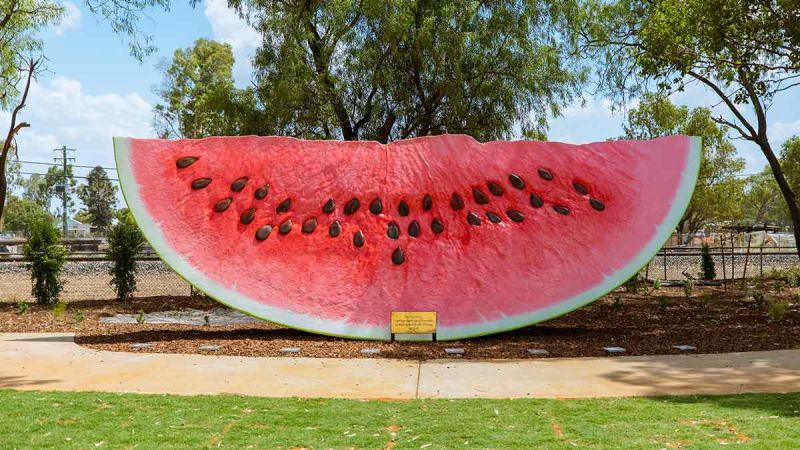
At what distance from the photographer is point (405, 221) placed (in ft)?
33.0

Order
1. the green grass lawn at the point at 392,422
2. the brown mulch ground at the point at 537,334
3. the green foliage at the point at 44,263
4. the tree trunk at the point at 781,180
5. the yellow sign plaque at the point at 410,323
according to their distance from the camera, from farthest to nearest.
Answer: the tree trunk at the point at 781,180
the green foliage at the point at 44,263
the yellow sign plaque at the point at 410,323
the brown mulch ground at the point at 537,334
the green grass lawn at the point at 392,422

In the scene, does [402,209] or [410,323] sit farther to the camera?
[402,209]

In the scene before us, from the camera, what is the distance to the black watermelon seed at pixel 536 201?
10.1 metres

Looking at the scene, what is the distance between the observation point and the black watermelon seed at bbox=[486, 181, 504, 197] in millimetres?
10188

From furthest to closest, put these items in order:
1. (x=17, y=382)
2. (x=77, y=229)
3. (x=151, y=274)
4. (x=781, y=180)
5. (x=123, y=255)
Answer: (x=77, y=229) < (x=151, y=274) < (x=781, y=180) < (x=123, y=255) < (x=17, y=382)

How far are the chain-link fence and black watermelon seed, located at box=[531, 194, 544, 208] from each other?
27.7 ft

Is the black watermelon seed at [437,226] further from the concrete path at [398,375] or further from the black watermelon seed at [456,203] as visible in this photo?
the concrete path at [398,375]

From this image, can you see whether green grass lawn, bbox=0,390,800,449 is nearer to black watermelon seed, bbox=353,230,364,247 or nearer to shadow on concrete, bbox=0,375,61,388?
shadow on concrete, bbox=0,375,61,388

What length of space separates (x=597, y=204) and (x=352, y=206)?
3.43m

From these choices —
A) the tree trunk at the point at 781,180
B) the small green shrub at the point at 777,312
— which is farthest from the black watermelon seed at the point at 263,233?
the tree trunk at the point at 781,180

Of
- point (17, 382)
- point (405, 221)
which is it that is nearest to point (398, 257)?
point (405, 221)

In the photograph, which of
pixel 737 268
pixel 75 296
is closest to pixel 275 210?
pixel 75 296

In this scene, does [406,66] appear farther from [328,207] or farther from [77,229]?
[77,229]

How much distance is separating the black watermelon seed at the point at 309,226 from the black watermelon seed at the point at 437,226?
5.34 feet
